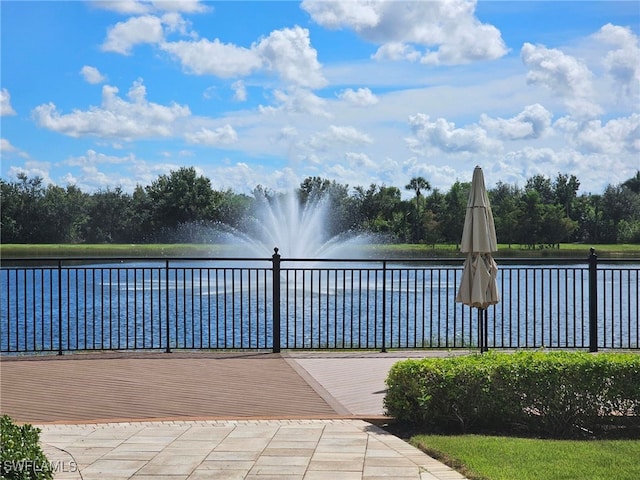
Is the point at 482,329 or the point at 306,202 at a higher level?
the point at 306,202

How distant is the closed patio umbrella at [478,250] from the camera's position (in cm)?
876

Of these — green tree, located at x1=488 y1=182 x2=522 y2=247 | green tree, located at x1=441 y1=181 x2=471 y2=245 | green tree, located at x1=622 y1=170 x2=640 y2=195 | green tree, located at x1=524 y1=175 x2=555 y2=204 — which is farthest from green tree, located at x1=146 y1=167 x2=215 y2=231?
green tree, located at x1=622 y1=170 x2=640 y2=195

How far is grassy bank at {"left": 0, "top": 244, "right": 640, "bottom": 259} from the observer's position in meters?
48.0

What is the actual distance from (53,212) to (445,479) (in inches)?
2229

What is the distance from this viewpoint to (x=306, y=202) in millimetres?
52906

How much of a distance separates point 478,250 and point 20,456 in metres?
5.86

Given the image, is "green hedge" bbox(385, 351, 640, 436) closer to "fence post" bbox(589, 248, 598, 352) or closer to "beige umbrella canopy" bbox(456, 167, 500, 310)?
"beige umbrella canopy" bbox(456, 167, 500, 310)

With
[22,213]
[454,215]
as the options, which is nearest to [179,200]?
[22,213]

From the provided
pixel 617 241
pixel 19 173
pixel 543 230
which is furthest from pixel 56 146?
pixel 617 241

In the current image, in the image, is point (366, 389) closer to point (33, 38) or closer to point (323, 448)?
point (323, 448)

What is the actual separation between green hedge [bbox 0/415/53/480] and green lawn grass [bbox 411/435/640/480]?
2.74 metres

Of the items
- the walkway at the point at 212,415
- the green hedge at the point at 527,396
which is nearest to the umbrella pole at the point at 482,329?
the walkway at the point at 212,415

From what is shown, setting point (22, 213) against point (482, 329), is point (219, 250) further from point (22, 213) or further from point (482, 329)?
point (482, 329)

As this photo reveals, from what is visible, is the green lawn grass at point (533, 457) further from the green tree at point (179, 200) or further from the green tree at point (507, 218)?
the green tree at point (179, 200)
